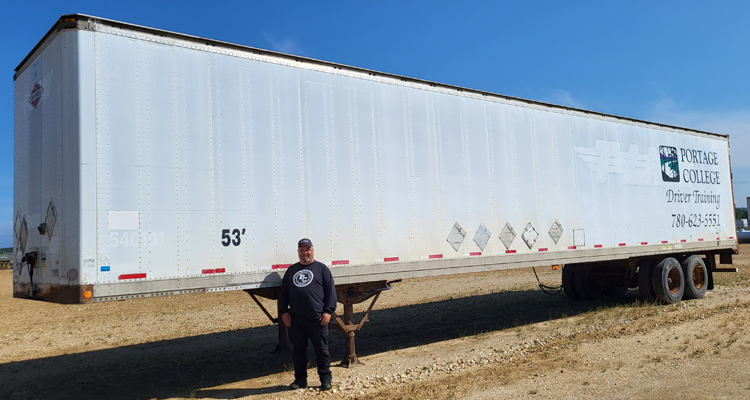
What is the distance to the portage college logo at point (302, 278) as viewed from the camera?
6281 millimetres

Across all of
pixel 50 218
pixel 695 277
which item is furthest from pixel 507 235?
pixel 695 277

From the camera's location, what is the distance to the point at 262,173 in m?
6.62

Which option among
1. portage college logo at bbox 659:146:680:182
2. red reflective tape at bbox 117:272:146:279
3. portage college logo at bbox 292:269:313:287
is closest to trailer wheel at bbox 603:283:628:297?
portage college logo at bbox 659:146:680:182

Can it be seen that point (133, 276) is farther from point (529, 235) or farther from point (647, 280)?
point (647, 280)

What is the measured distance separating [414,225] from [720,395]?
13.7 ft

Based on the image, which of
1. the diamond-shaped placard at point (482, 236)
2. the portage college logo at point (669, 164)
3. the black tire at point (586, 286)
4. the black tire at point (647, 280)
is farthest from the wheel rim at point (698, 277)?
the diamond-shaped placard at point (482, 236)

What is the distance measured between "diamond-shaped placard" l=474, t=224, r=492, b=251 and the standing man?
3062 mm

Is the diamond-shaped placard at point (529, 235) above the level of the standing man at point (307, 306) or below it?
above

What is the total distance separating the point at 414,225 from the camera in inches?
311

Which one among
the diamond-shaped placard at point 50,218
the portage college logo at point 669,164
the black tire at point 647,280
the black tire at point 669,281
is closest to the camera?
the diamond-shaped placard at point 50,218

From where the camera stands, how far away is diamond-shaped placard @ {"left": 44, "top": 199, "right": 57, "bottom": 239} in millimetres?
5748

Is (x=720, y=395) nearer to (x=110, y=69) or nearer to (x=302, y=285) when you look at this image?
(x=302, y=285)

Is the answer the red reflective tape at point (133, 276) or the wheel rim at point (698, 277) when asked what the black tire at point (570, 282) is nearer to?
the wheel rim at point (698, 277)

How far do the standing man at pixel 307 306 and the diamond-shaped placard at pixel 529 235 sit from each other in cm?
418
